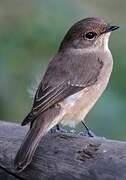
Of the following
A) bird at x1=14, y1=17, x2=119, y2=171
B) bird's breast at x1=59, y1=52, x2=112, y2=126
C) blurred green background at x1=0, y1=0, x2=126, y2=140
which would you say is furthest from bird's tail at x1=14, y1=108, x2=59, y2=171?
blurred green background at x1=0, y1=0, x2=126, y2=140

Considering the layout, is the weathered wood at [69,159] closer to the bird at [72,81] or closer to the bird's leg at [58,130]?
the bird at [72,81]

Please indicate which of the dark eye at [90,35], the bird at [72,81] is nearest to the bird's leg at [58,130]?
the bird at [72,81]

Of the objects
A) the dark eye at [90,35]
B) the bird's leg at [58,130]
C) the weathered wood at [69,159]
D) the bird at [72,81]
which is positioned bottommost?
the bird's leg at [58,130]

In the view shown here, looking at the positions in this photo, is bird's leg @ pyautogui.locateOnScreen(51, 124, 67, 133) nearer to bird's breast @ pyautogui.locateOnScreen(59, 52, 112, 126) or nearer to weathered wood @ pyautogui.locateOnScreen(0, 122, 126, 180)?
bird's breast @ pyautogui.locateOnScreen(59, 52, 112, 126)

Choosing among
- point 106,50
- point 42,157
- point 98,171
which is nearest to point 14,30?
point 106,50

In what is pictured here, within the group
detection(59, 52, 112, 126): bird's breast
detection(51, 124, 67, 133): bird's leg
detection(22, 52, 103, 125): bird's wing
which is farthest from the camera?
detection(59, 52, 112, 126): bird's breast

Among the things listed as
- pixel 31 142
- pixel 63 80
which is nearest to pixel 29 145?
pixel 31 142

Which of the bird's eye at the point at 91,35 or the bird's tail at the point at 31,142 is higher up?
the bird's eye at the point at 91,35
